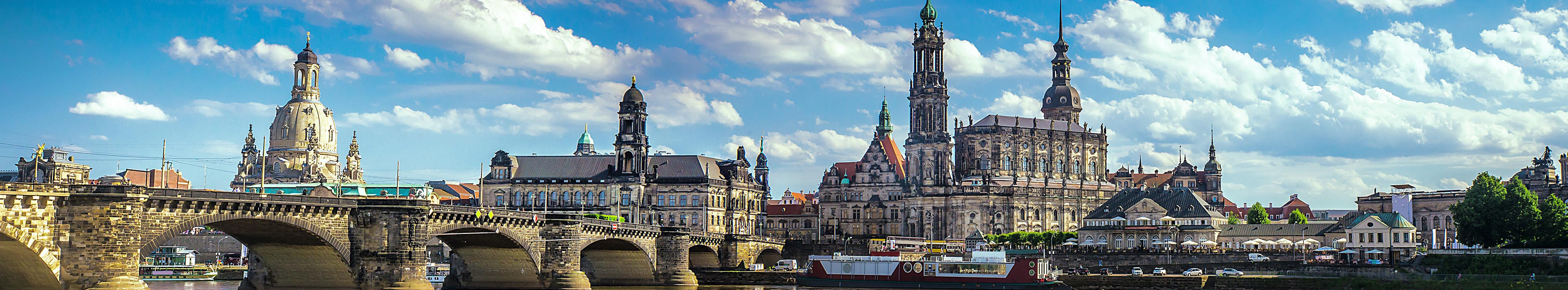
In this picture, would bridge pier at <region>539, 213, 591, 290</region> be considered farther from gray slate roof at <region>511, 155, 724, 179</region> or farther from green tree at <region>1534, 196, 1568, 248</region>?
gray slate roof at <region>511, 155, 724, 179</region>

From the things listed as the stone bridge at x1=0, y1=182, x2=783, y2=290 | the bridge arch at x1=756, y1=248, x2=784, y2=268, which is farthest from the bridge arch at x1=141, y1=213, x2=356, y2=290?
the bridge arch at x1=756, y1=248, x2=784, y2=268

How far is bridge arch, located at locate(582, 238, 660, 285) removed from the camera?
103875mm

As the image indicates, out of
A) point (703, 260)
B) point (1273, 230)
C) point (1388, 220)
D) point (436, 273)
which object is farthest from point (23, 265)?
point (1273, 230)

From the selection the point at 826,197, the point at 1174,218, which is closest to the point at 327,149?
the point at 826,197

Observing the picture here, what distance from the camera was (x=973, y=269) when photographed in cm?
9606

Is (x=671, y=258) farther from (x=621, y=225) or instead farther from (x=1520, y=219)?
(x=1520, y=219)

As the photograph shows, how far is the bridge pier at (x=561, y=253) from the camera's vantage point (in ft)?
286

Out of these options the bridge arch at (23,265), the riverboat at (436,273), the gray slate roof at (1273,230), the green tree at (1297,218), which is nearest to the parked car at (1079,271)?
the gray slate roof at (1273,230)

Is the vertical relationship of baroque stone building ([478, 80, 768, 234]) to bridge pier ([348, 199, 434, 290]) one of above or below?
above

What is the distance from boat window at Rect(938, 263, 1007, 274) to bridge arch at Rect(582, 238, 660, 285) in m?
21.3

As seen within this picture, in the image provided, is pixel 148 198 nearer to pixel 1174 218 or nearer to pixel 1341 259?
pixel 1341 259

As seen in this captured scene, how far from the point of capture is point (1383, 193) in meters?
168

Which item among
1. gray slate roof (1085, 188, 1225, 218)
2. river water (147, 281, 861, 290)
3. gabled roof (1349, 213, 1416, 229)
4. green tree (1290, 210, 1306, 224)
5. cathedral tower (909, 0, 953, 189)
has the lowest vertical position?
river water (147, 281, 861, 290)

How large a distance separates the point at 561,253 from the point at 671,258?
1919cm
